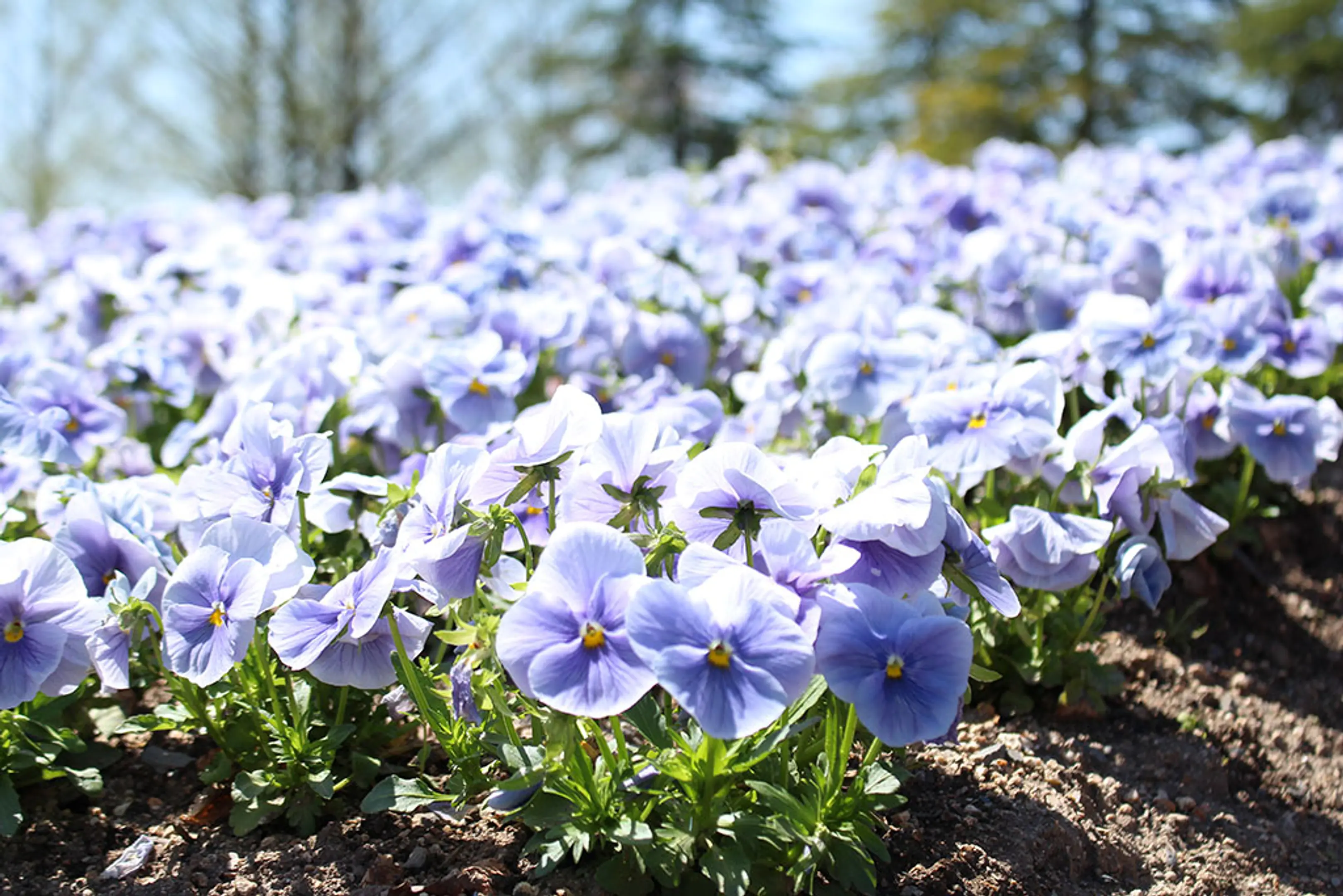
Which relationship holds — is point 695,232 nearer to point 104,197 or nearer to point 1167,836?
point 1167,836

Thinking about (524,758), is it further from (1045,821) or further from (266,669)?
(1045,821)

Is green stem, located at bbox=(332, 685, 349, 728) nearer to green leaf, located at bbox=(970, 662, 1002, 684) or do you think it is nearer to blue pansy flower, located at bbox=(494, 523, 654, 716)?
blue pansy flower, located at bbox=(494, 523, 654, 716)

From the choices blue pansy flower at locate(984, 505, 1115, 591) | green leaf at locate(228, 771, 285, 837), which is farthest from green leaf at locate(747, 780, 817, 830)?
green leaf at locate(228, 771, 285, 837)

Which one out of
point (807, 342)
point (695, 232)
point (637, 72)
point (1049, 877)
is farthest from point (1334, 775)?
point (637, 72)

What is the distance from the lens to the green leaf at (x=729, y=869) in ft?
5.24

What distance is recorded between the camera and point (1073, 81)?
20.5 m

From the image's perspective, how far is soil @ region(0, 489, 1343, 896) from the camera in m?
1.89

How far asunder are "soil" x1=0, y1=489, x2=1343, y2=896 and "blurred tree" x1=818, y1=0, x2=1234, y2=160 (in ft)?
58.6

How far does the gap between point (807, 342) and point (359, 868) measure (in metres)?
1.64

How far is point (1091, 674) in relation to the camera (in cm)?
238

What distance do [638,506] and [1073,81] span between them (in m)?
21.0

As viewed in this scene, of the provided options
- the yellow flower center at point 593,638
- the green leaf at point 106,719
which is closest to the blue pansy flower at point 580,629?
the yellow flower center at point 593,638

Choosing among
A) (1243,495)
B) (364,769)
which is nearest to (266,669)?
(364,769)

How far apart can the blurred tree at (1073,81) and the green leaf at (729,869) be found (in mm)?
18967
